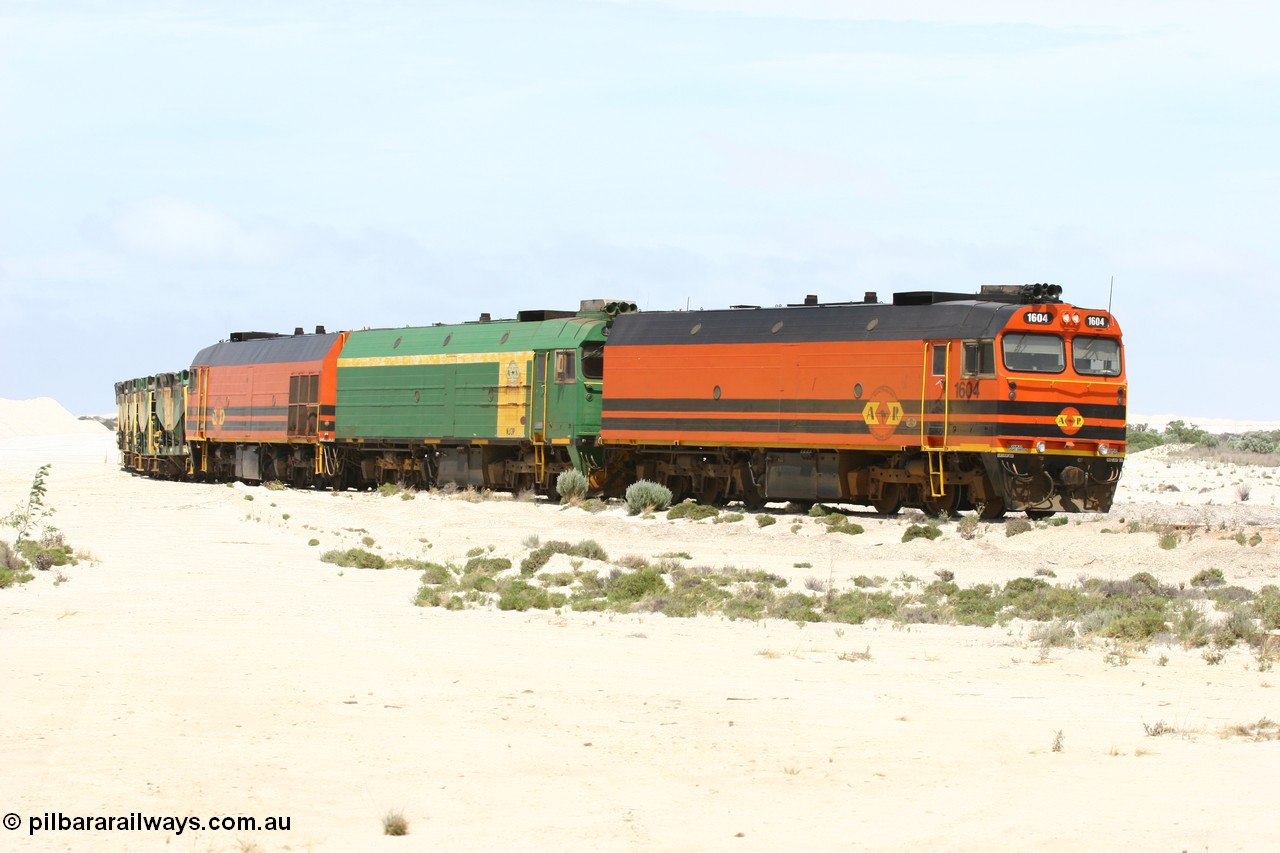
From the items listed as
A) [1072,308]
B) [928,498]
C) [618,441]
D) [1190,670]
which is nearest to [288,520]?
[618,441]

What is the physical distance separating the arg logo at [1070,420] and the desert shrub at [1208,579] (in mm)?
6626

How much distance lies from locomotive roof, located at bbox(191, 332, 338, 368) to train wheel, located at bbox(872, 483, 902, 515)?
69.3 ft

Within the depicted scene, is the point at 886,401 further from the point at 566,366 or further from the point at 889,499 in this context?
the point at 566,366

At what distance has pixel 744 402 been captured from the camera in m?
34.7

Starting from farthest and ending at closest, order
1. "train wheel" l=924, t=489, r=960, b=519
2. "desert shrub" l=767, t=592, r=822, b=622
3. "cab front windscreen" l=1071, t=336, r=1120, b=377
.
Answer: "train wheel" l=924, t=489, r=960, b=519
"cab front windscreen" l=1071, t=336, r=1120, b=377
"desert shrub" l=767, t=592, r=822, b=622

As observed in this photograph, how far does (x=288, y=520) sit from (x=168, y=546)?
7.50 meters

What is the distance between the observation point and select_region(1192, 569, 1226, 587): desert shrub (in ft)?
75.8

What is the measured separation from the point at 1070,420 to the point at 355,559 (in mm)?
12880

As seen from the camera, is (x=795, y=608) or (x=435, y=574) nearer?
(x=795, y=608)

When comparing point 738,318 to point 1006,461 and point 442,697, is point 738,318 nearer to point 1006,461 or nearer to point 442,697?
point 1006,461

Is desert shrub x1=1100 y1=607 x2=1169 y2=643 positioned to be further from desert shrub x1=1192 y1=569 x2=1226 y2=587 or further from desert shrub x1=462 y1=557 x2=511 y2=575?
desert shrub x1=462 y1=557 x2=511 y2=575

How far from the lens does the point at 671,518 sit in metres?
33.8

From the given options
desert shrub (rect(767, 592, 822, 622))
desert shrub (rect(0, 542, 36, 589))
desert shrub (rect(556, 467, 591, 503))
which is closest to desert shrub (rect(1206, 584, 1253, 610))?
desert shrub (rect(767, 592, 822, 622))

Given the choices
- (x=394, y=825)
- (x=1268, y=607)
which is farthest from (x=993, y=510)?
(x=394, y=825)
